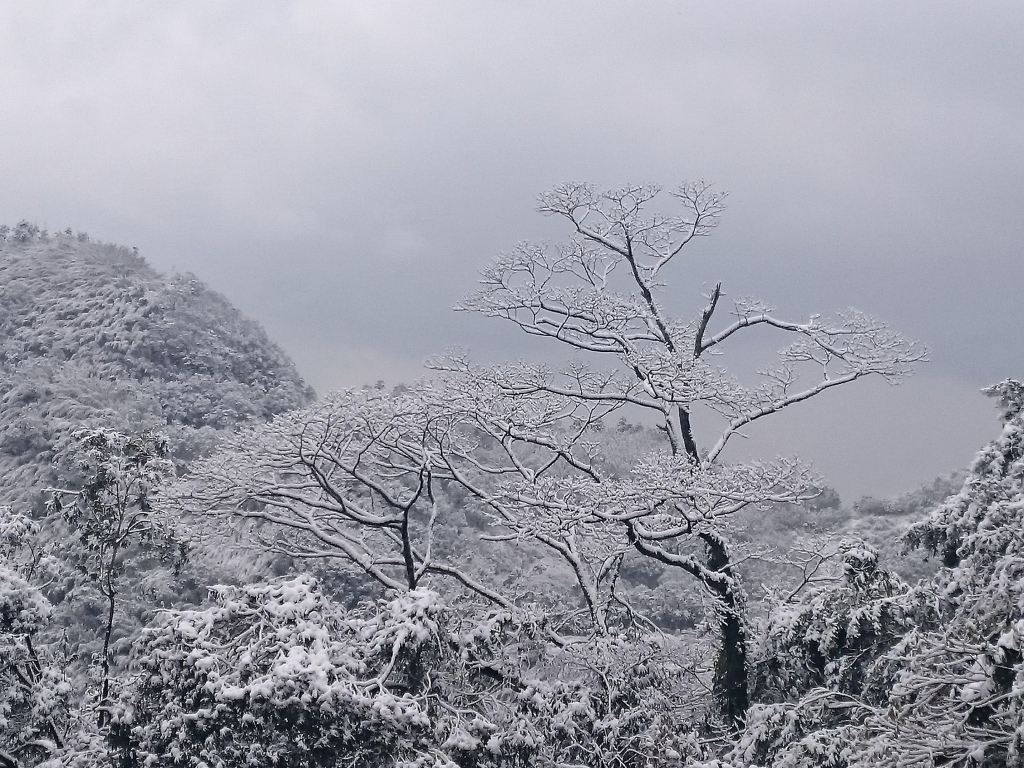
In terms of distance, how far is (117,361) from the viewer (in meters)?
31.2

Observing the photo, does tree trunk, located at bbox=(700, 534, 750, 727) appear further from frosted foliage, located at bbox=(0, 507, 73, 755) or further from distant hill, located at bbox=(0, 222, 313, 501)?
distant hill, located at bbox=(0, 222, 313, 501)

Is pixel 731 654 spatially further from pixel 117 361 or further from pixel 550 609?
pixel 117 361

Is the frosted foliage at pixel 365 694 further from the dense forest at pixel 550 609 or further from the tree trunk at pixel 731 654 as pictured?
the tree trunk at pixel 731 654

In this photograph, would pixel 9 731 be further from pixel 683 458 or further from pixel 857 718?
pixel 857 718

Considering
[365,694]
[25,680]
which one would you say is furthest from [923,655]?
[25,680]

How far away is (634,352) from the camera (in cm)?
1230

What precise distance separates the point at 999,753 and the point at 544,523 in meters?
5.19

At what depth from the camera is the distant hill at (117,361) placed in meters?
26.9

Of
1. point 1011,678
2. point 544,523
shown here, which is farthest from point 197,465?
point 1011,678

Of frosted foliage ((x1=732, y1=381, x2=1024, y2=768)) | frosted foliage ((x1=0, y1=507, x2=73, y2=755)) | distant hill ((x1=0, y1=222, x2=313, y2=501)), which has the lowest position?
frosted foliage ((x1=0, y1=507, x2=73, y2=755))

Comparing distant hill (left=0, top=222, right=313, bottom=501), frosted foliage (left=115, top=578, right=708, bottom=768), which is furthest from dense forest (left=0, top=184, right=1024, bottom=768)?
distant hill (left=0, top=222, right=313, bottom=501)

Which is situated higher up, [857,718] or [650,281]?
[650,281]

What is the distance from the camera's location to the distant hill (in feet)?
88.1

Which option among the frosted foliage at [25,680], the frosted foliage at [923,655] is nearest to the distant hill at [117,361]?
the frosted foliage at [25,680]
